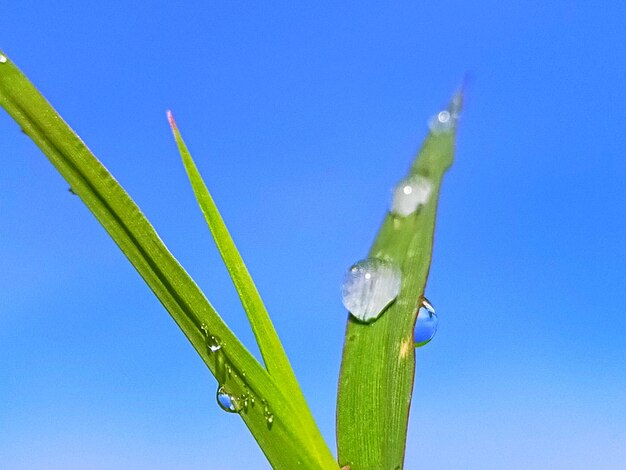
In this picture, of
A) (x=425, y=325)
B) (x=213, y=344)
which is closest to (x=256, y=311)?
(x=213, y=344)

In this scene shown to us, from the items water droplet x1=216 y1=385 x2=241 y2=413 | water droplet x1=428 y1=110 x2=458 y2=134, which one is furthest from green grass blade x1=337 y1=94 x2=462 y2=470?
water droplet x1=216 y1=385 x2=241 y2=413

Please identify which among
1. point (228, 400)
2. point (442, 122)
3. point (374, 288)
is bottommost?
point (228, 400)

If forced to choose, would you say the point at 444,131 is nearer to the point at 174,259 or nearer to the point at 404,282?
the point at 404,282

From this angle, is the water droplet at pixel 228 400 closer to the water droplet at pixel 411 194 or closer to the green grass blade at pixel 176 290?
the green grass blade at pixel 176 290

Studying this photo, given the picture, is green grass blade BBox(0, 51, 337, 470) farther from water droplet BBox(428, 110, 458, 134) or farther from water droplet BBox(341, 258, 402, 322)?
water droplet BBox(428, 110, 458, 134)

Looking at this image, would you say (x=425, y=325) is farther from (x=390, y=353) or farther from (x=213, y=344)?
(x=213, y=344)

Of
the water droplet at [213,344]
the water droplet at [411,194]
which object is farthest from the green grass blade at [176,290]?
the water droplet at [411,194]
